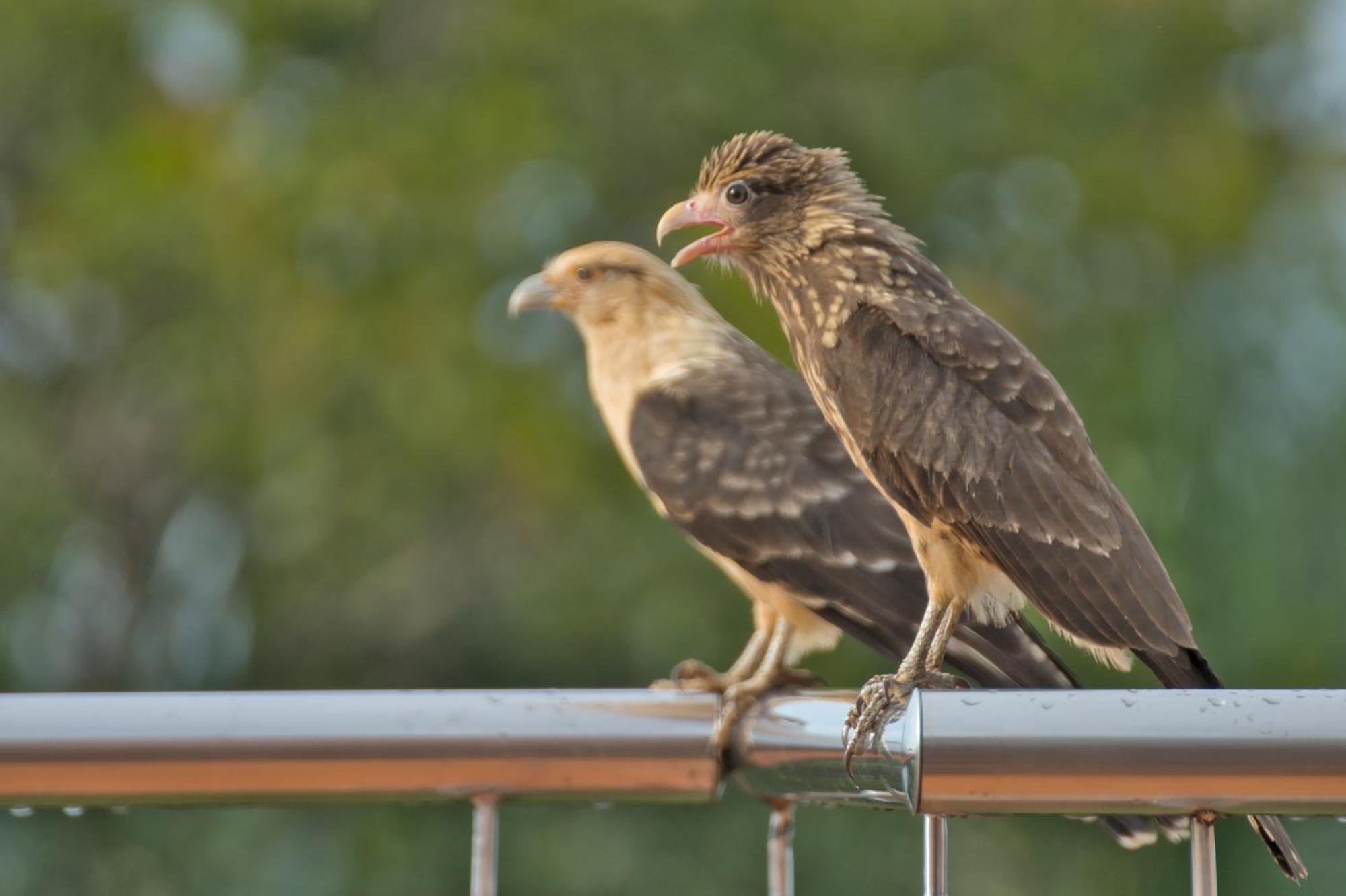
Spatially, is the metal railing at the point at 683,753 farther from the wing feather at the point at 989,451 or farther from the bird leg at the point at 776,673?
the bird leg at the point at 776,673

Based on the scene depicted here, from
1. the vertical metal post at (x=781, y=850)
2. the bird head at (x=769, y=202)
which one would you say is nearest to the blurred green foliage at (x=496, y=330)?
the bird head at (x=769, y=202)

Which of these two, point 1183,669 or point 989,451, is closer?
point 1183,669

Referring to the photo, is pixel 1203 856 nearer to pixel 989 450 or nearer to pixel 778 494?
pixel 989 450

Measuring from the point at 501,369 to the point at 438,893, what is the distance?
1.82 metres

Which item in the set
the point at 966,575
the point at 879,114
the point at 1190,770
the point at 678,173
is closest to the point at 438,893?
the point at 678,173

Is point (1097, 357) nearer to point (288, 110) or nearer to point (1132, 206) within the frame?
point (1132, 206)

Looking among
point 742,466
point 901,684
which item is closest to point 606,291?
point 742,466

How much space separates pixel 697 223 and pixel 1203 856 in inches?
43.9

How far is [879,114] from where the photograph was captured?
4844 mm

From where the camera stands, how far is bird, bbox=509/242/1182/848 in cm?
273

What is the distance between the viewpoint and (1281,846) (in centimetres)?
166

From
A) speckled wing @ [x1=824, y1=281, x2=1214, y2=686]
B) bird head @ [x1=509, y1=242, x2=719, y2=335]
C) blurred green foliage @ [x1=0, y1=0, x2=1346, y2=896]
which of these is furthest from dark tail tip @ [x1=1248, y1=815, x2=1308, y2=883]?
blurred green foliage @ [x1=0, y1=0, x2=1346, y2=896]

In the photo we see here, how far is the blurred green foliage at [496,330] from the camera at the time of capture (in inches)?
199

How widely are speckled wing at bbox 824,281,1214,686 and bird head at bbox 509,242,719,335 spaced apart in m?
1.11
